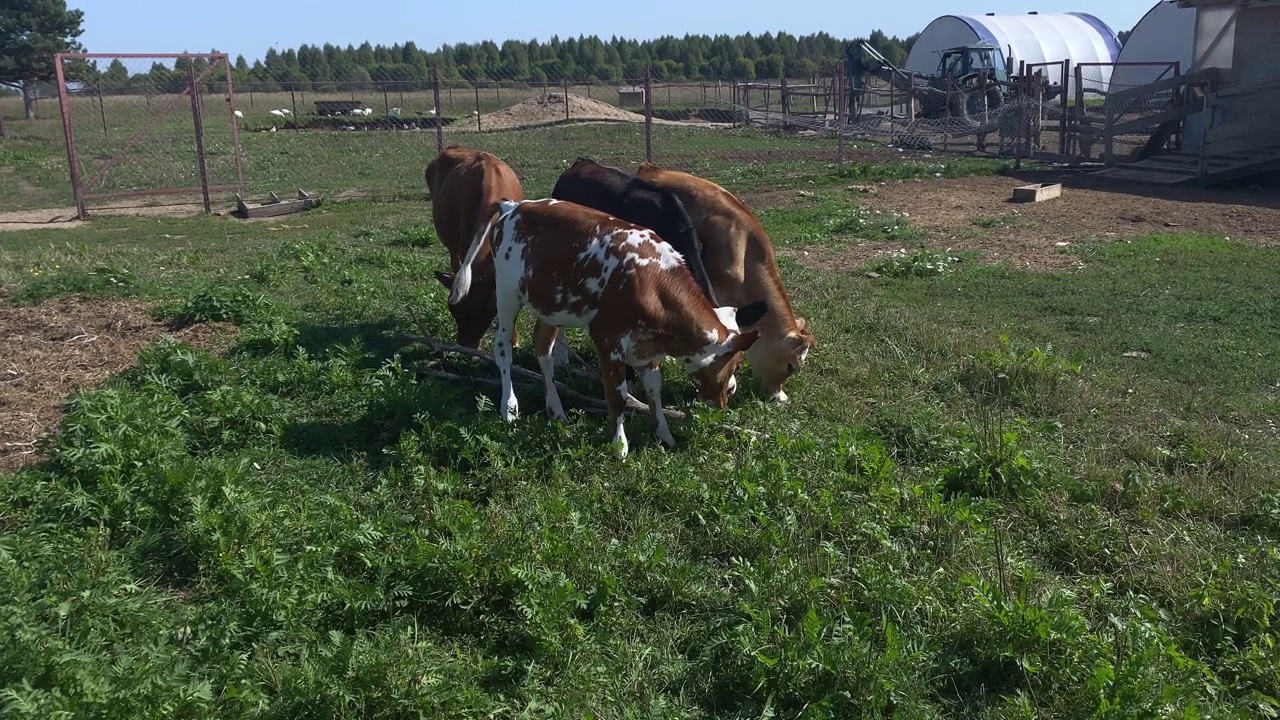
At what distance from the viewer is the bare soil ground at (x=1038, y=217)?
40.6ft

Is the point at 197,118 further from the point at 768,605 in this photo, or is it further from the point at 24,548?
the point at 768,605

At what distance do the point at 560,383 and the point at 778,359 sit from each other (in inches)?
63.2

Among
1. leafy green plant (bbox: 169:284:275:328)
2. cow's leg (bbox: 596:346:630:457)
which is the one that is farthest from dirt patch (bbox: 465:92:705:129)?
cow's leg (bbox: 596:346:630:457)

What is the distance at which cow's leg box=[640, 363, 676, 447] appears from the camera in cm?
629

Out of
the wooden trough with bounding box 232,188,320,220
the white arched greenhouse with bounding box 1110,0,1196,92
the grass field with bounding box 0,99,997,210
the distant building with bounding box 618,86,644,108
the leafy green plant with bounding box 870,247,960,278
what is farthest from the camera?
the distant building with bounding box 618,86,644,108

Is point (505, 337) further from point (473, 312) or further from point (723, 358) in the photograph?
point (723, 358)

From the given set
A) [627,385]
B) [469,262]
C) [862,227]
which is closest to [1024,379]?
[627,385]

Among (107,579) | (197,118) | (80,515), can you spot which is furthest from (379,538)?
(197,118)

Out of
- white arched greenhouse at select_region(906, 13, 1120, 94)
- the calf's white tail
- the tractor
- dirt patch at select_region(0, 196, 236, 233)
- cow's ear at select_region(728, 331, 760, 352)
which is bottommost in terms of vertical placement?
cow's ear at select_region(728, 331, 760, 352)

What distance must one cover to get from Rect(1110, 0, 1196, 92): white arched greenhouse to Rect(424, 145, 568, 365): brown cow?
31185 mm

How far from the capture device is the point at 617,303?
622cm

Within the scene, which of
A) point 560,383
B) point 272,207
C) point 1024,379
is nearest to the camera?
point 1024,379

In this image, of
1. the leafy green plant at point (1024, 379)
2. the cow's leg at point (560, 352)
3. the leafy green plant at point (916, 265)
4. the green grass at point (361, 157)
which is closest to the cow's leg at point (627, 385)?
the cow's leg at point (560, 352)

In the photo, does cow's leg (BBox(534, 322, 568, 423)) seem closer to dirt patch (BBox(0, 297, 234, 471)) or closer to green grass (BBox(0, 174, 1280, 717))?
green grass (BBox(0, 174, 1280, 717))
